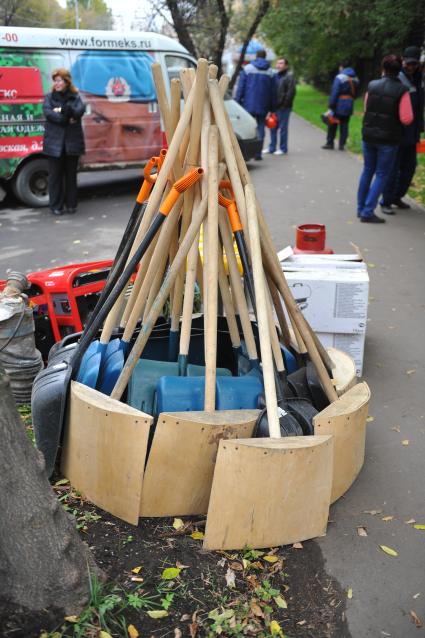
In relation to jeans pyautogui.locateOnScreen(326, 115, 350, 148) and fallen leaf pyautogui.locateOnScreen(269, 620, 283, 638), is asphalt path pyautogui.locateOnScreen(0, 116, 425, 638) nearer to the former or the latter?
fallen leaf pyautogui.locateOnScreen(269, 620, 283, 638)

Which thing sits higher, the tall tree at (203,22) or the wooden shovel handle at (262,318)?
the tall tree at (203,22)

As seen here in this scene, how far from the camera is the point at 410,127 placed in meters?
9.26

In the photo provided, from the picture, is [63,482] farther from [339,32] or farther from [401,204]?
[339,32]

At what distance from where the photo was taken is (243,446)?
9.66ft

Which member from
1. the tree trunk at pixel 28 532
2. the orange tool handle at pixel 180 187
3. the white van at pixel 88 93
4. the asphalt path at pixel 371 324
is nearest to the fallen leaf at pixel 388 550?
the asphalt path at pixel 371 324

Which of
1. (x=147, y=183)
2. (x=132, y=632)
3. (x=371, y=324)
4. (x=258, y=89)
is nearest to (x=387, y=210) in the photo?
(x=371, y=324)

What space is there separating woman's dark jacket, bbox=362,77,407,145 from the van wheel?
4721 mm

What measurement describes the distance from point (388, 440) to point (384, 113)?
5548 mm

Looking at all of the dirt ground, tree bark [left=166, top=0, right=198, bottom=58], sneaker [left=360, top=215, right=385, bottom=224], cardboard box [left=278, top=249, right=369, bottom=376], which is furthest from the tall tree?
the dirt ground

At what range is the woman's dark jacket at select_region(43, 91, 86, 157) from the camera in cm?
917

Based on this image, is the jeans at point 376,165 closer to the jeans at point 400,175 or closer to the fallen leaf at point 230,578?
the jeans at point 400,175

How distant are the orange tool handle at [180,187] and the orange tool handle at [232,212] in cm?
17

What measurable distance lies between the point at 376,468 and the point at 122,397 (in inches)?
57.2

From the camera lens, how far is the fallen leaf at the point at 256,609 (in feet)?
9.14
